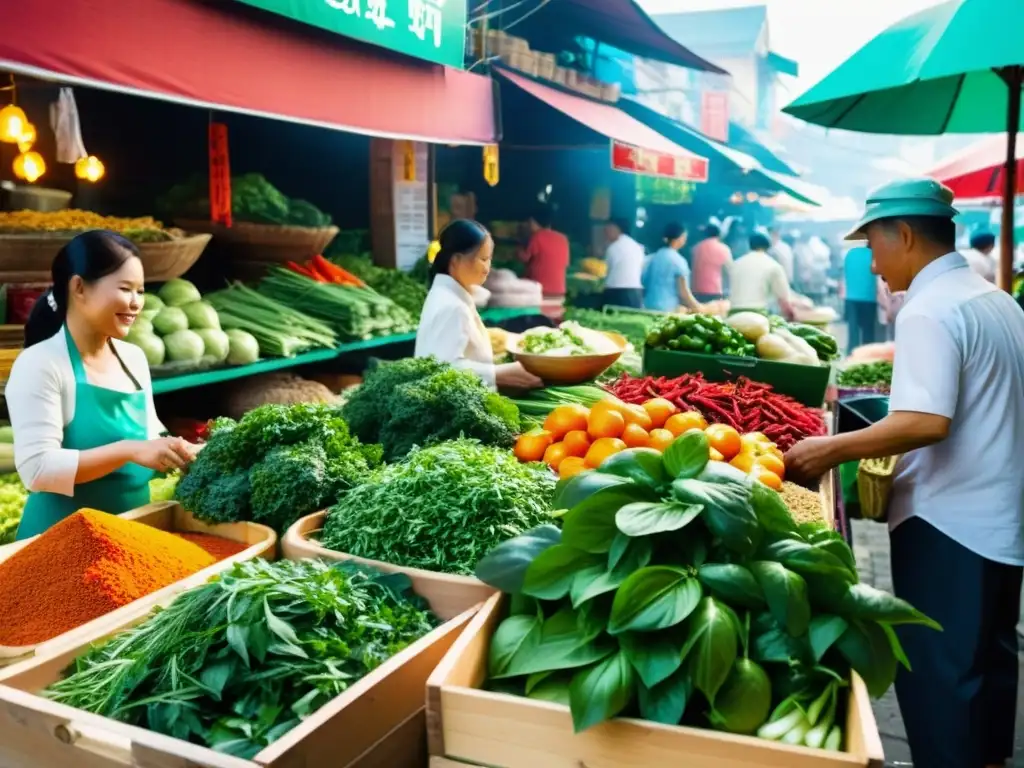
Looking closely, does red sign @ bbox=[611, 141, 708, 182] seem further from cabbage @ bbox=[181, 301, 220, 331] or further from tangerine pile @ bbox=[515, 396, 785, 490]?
tangerine pile @ bbox=[515, 396, 785, 490]

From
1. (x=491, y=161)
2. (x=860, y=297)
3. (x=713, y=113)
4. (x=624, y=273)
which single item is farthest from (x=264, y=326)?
(x=713, y=113)

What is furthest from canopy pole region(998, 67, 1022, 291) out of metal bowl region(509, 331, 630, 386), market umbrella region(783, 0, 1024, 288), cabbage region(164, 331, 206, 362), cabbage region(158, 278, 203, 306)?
cabbage region(158, 278, 203, 306)

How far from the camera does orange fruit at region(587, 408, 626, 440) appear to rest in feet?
10.1

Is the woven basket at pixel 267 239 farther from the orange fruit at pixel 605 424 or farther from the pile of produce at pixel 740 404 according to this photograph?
the orange fruit at pixel 605 424

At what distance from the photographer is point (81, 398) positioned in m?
2.99

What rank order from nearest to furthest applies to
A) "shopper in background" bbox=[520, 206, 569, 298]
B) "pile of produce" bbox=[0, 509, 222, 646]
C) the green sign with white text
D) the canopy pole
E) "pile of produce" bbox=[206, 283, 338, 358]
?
"pile of produce" bbox=[0, 509, 222, 646] → the green sign with white text → the canopy pole → "pile of produce" bbox=[206, 283, 338, 358] → "shopper in background" bbox=[520, 206, 569, 298]

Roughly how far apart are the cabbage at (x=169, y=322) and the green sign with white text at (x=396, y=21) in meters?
1.90

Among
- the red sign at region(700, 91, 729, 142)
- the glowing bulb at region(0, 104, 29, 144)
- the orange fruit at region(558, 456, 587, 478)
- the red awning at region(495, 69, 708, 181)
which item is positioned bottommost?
the orange fruit at region(558, 456, 587, 478)

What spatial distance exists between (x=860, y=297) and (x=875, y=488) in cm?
1094

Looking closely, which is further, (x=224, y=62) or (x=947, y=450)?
(x=224, y=62)

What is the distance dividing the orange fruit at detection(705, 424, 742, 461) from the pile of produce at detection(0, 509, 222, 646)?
67.8 inches

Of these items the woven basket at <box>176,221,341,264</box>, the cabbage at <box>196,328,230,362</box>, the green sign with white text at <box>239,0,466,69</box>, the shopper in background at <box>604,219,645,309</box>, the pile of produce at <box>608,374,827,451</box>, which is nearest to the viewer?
the pile of produce at <box>608,374,827,451</box>

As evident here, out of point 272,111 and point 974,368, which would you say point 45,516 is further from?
point 974,368

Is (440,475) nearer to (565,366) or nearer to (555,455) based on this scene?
(555,455)
